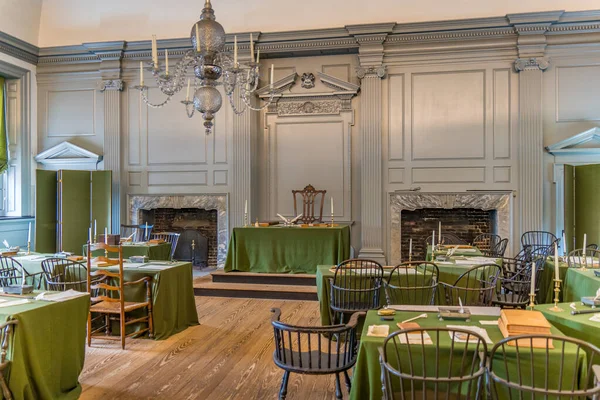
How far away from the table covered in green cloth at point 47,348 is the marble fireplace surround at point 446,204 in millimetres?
6249

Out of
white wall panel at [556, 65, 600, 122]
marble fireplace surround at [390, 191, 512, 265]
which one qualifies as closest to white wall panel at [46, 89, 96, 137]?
marble fireplace surround at [390, 191, 512, 265]

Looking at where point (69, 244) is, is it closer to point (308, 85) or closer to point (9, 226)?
point (9, 226)

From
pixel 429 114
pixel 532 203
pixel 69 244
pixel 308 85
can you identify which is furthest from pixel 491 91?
pixel 69 244

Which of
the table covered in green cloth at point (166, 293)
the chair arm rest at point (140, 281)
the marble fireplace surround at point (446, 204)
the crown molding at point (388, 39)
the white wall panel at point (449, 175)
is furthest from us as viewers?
the white wall panel at point (449, 175)

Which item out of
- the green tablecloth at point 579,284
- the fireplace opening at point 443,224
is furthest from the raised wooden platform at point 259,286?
the green tablecloth at point 579,284

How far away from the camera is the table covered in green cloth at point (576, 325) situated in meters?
2.90

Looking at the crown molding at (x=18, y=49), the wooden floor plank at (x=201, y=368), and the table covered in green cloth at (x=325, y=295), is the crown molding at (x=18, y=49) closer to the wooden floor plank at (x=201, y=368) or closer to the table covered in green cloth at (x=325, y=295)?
the wooden floor plank at (x=201, y=368)

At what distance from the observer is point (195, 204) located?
9.51 m

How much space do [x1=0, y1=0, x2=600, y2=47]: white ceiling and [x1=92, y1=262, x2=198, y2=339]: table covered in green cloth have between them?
5.82 metres

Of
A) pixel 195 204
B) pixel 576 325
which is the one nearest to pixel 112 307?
pixel 576 325

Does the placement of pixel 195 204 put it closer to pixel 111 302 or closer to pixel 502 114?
pixel 111 302

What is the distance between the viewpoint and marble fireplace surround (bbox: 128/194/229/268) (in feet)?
30.7

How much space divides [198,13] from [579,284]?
27.1 ft

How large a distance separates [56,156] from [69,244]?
6.56ft
